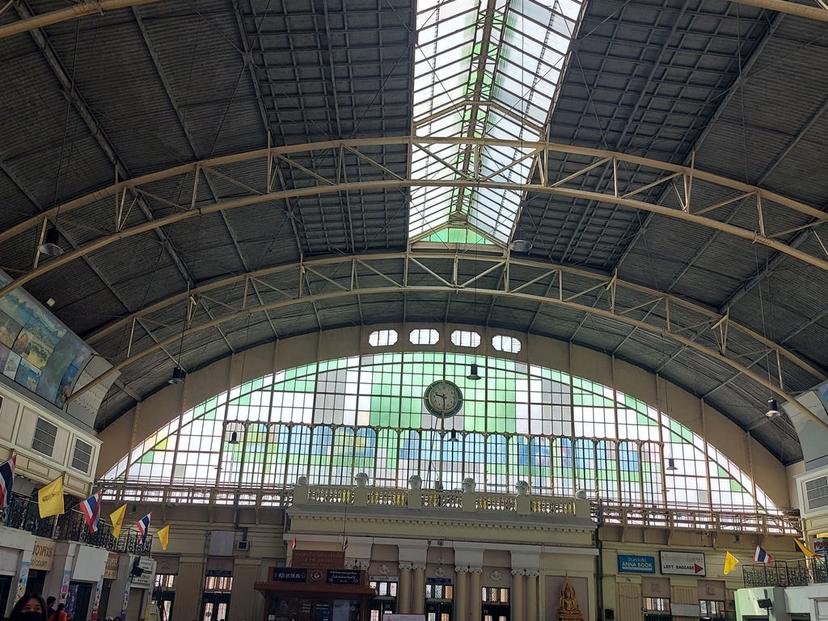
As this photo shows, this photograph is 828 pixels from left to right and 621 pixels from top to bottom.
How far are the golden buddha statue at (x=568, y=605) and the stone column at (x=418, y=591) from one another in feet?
18.9

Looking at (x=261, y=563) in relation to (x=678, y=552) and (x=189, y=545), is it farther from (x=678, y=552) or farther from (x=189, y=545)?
(x=678, y=552)

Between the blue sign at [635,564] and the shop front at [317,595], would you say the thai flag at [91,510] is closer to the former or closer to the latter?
the shop front at [317,595]

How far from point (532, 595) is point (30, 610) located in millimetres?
22952

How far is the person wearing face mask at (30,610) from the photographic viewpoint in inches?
524

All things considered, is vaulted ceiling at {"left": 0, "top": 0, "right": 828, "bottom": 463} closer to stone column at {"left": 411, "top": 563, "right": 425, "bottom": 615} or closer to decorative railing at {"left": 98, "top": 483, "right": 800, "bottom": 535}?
decorative railing at {"left": 98, "top": 483, "right": 800, "bottom": 535}

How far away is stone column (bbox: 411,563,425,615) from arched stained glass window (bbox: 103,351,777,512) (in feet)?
27.0

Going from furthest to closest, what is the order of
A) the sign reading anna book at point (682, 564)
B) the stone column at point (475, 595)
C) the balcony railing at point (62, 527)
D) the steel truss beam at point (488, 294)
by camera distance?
the sign reading anna book at point (682, 564) → the steel truss beam at point (488, 294) → the stone column at point (475, 595) → the balcony railing at point (62, 527)

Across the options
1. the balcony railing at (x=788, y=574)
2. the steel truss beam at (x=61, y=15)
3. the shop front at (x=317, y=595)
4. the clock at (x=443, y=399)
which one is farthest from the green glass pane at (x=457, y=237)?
the steel truss beam at (x=61, y=15)

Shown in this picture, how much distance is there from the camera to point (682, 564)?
3594 cm

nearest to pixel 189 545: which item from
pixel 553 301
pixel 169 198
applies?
pixel 169 198

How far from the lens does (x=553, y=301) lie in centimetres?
3428

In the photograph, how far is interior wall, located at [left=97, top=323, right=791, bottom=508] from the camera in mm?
40062

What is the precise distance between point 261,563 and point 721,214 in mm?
25536

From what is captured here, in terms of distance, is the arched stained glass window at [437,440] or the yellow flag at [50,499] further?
the arched stained glass window at [437,440]
